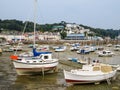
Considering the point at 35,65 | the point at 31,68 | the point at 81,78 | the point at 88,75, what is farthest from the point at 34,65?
the point at 88,75

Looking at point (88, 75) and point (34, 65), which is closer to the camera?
point (88, 75)

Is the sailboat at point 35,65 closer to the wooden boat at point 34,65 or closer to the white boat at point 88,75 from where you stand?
the wooden boat at point 34,65

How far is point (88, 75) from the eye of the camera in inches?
941

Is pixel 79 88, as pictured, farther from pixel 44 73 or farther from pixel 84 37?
pixel 84 37

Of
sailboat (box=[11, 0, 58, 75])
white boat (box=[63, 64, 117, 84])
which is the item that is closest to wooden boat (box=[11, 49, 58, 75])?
sailboat (box=[11, 0, 58, 75])

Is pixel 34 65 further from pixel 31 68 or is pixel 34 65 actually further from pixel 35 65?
pixel 31 68

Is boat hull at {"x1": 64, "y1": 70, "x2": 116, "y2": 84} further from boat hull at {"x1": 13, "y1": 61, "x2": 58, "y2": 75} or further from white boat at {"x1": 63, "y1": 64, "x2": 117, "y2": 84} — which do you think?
boat hull at {"x1": 13, "y1": 61, "x2": 58, "y2": 75}

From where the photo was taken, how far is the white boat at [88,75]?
23672mm

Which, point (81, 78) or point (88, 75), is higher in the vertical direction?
point (88, 75)

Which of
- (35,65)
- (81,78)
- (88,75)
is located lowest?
(81,78)

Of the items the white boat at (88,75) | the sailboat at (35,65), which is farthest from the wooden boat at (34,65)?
the white boat at (88,75)

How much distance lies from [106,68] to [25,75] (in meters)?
9.24

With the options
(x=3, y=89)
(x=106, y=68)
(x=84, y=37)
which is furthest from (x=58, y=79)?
(x=84, y=37)

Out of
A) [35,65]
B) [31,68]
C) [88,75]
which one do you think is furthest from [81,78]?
[31,68]
